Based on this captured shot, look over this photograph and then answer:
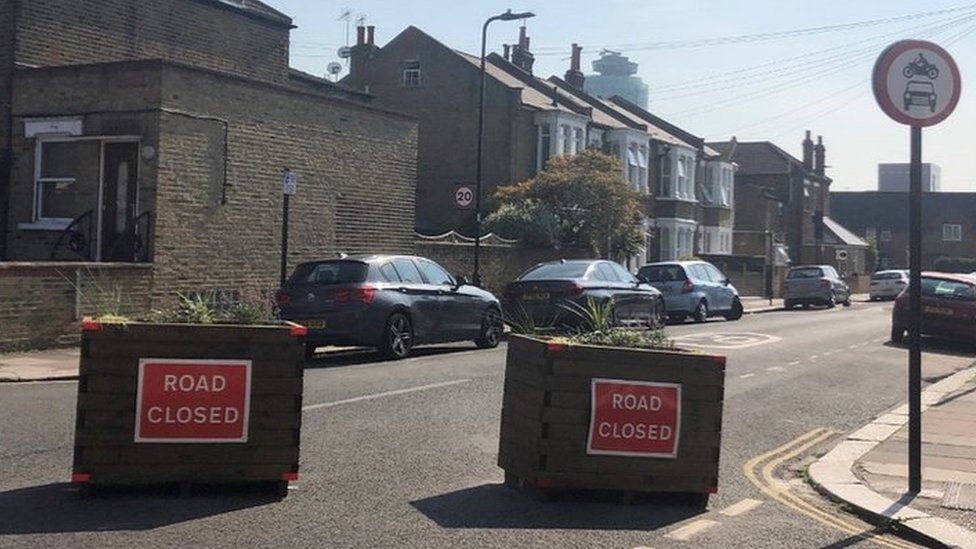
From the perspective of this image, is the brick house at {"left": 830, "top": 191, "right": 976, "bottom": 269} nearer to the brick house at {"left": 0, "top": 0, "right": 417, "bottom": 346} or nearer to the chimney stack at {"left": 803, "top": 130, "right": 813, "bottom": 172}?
the chimney stack at {"left": 803, "top": 130, "right": 813, "bottom": 172}

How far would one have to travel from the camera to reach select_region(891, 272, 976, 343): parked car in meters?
21.3

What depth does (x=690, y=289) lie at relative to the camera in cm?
2777

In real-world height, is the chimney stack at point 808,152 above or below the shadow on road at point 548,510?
above

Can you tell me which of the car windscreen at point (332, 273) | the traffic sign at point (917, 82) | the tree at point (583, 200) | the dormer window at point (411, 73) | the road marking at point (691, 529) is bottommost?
the road marking at point (691, 529)

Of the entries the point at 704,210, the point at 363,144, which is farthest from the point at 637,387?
the point at 704,210

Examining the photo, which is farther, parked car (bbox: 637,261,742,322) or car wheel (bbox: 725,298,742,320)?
car wheel (bbox: 725,298,742,320)

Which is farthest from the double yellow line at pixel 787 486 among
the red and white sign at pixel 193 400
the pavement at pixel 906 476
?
the red and white sign at pixel 193 400

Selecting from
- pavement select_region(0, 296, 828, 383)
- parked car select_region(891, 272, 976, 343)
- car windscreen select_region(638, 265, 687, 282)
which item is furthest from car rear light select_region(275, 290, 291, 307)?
car windscreen select_region(638, 265, 687, 282)

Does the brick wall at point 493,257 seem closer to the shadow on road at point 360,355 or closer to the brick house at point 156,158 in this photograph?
the brick house at point 156,158

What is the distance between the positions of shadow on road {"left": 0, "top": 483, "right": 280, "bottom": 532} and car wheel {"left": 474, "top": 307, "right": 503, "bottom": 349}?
36.3ft

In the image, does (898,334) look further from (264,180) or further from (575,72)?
(575,72)

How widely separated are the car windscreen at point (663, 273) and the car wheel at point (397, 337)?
13233mm

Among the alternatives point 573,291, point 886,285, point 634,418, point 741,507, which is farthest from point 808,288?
point 634,418

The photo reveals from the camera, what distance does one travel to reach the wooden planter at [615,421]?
706 cm
